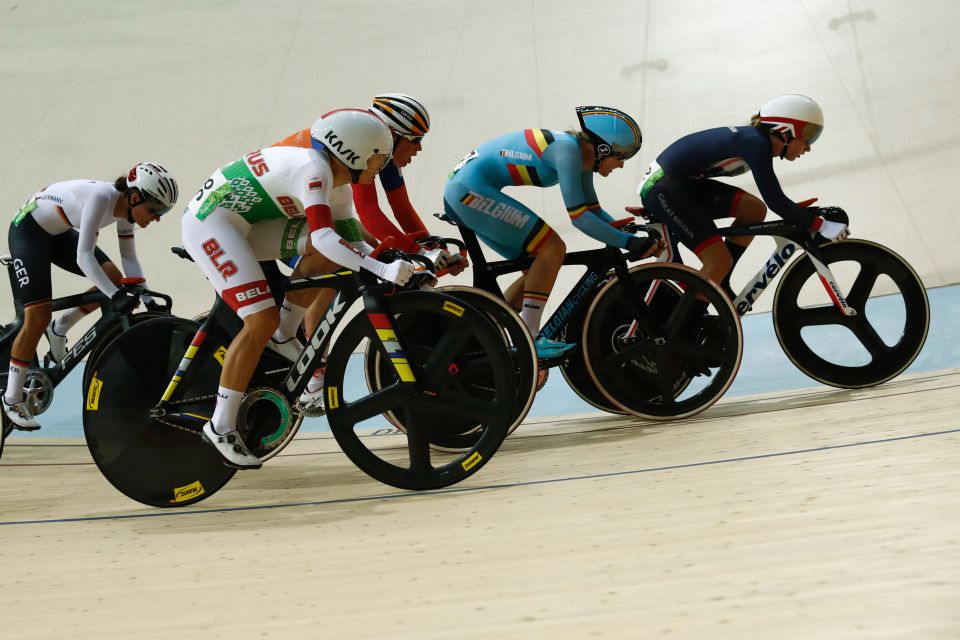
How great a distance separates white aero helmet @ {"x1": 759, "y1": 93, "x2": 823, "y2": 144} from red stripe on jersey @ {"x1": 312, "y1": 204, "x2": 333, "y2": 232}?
2.09 metres

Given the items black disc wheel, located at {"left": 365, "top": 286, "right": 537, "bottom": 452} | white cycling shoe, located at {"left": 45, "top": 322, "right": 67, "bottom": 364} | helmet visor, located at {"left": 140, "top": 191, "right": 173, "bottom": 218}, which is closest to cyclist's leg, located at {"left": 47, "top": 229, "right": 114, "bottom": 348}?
white cycling shoe, located at {"left": 45, "top": 322, "right": 67, "bottom": 364}

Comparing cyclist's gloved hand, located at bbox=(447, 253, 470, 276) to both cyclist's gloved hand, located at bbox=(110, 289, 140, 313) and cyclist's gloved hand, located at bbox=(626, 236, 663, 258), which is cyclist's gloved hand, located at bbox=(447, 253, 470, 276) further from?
cyclist's gloved hand, located at bbox=(110, 289, 140, 313)

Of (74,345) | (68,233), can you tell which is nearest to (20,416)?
(74,345)

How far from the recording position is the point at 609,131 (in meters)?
3.68

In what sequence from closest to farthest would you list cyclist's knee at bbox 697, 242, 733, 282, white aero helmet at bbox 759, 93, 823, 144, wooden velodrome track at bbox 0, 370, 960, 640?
1. wooden velodrome track at bbox 0, 370, 960, 640
2. white aero helmet at bbox 759, 93, 823, 144
3. cyclist's knee at bbox 697, 242, 733, 282

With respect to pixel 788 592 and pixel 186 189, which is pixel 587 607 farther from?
pixel 186 189

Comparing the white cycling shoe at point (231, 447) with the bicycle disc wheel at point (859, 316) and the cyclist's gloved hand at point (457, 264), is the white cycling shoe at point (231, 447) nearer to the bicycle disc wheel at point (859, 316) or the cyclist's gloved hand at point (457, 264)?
the cyclist's gloved hand at point (457, 264)

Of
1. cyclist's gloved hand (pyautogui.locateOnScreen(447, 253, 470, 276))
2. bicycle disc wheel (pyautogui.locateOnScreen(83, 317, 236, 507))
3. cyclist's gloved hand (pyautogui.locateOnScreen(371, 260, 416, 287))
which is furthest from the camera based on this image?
cyclist's gloved hand (pyautogui.locateOnScreen(447, 253, 470, 276))

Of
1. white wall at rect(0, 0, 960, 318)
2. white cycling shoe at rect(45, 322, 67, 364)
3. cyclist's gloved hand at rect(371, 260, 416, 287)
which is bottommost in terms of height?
white wall at rect(0, 0, 960, 318)

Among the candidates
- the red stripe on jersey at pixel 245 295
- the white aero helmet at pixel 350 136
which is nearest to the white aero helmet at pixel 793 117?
the white aero helmet at pixel 350 136

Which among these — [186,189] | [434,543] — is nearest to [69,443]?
[434,543]

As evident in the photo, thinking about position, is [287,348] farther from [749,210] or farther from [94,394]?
[749,210]

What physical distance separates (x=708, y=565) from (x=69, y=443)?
160 inches

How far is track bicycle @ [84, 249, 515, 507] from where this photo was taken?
108 inches
